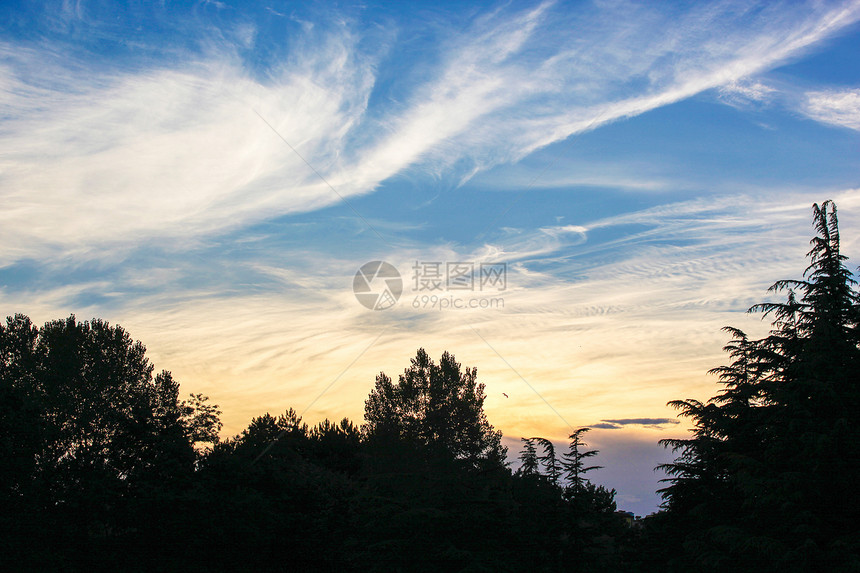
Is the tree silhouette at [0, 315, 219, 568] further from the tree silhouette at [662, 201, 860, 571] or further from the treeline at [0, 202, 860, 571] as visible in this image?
the tree silhouette at [662, 201, 860, 571]

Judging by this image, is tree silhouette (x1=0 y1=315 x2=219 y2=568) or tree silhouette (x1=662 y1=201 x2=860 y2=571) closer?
tree silhouette (x1=662 y1=201 x2=860 y2=571)

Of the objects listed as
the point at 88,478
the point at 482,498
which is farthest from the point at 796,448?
the point at 88,478

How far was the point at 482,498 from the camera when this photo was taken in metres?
19.0

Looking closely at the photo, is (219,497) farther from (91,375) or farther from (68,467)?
(91,375)

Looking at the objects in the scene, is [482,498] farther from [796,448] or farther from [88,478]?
[88,478]

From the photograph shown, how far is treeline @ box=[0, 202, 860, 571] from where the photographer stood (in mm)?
16469

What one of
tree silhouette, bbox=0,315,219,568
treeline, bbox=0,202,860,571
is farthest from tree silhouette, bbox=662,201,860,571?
tree silhouette, bbox=0,315,219,568

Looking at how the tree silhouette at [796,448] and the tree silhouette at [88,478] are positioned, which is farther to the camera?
the tree silhouette at [88,478]

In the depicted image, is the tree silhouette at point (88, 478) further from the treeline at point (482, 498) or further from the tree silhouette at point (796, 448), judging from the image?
the tree silhouette at point (796, 448)

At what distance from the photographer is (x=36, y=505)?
22.3m

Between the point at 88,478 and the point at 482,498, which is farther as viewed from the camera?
the point at 88,478

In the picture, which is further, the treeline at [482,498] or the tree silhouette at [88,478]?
the tree silhouette at [88,478]

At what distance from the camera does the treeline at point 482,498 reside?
16.5 m

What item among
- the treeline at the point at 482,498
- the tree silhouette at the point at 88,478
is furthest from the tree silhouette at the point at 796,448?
the tree silhouette at the point at 88,478
